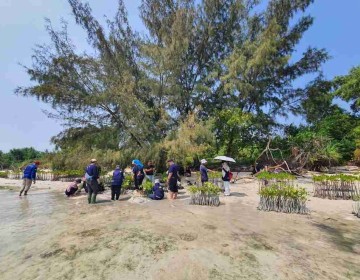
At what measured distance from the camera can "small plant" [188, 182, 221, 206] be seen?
34.0 ft

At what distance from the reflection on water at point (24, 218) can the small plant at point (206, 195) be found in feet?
14.1

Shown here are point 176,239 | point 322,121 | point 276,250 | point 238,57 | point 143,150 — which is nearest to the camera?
point 276,250

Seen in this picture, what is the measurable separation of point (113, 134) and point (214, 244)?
1497 centimetres

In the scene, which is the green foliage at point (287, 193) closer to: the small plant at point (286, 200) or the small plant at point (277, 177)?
the small plant at point (286, 200)

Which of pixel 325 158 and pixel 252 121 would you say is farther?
pixel 252 121

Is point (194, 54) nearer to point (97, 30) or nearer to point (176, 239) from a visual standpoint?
point (97, 30)

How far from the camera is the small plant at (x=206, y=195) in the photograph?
10375mm

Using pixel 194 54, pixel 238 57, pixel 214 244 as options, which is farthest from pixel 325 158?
pixel 214 244

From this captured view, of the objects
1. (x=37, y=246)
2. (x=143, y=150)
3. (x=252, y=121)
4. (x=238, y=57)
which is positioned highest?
(x=238, y=57)

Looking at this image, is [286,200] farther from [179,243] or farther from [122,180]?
[122,180]

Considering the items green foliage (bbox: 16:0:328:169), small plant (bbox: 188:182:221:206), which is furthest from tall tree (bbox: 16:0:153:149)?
small plant (bbox: 188:182:221:206)

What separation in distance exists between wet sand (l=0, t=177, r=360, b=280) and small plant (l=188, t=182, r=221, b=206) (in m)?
0.41

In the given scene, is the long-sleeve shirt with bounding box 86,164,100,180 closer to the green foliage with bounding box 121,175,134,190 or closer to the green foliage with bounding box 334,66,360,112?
the green foliage with bounding box 121,175,134,190

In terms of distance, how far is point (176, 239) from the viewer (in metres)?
6.42
